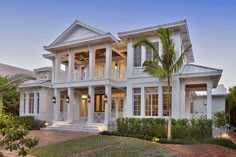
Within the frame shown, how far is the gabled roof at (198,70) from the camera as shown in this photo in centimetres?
1392

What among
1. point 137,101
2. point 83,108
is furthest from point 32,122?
point 137,101

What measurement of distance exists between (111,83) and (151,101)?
3387 millimetres

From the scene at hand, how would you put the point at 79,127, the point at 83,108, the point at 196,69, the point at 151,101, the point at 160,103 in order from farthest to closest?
1. the point at 83,108
2. the point at 79,127
3. the point at 151,101
4. the point at 160,103
5. the point at 196,69

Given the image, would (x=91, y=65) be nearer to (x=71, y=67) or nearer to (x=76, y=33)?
(x=71, y=67)

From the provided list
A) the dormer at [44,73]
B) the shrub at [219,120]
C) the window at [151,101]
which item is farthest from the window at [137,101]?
the dormer at [44,73]

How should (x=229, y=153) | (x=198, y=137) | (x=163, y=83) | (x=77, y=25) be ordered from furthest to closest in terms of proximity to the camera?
(x=77, y=25), (x=163, y=83), (x=198, y=137), (x=229, y=153)

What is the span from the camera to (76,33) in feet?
62.9

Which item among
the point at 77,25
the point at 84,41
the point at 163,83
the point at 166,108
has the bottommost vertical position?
the point at 166,108

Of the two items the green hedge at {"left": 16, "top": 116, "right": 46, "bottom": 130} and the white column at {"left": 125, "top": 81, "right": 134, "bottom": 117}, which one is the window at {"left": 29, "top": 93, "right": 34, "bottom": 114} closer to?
the green hedge at {"left": 16, "top": 116, "right": 46, "bottom": 130}

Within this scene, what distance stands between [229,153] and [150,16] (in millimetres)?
11691

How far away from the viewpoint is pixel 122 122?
15891mm

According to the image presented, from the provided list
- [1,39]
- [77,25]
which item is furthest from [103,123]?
[1,39]

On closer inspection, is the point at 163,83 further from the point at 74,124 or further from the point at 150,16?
the point at 74,124

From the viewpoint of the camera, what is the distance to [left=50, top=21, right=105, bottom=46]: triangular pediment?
18.3 metres
